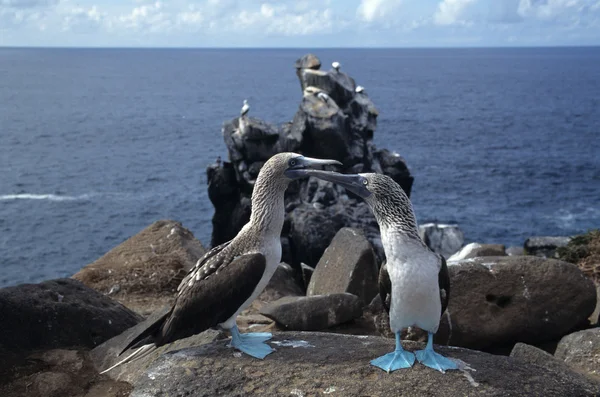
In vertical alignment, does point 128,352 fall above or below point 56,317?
above

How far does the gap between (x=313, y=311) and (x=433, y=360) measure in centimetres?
339

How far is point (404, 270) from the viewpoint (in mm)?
5352

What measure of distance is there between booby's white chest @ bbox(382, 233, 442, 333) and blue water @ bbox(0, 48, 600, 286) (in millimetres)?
28152

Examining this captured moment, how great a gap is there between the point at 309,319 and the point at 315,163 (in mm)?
3391

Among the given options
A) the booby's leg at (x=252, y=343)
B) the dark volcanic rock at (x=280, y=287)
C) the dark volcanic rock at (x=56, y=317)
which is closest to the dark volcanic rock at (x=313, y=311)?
the dark volcanic rock at (x=56, y=317)

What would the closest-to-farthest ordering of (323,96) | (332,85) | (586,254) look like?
(586,254)
(323,96)
(332,85)

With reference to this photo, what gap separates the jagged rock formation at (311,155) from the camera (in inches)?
880

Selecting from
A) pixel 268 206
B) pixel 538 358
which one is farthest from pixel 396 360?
pixel 538 358

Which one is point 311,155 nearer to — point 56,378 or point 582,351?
point 582,351

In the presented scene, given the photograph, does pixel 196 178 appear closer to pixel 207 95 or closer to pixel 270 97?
pixel 270 97

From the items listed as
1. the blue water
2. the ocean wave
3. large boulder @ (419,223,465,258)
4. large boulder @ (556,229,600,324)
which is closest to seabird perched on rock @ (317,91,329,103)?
large boulder @ (419,223,465,258)

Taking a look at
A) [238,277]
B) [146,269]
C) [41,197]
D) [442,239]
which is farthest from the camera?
[41,197]

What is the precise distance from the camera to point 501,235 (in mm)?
34312

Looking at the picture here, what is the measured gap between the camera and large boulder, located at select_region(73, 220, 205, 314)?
11641 mm
